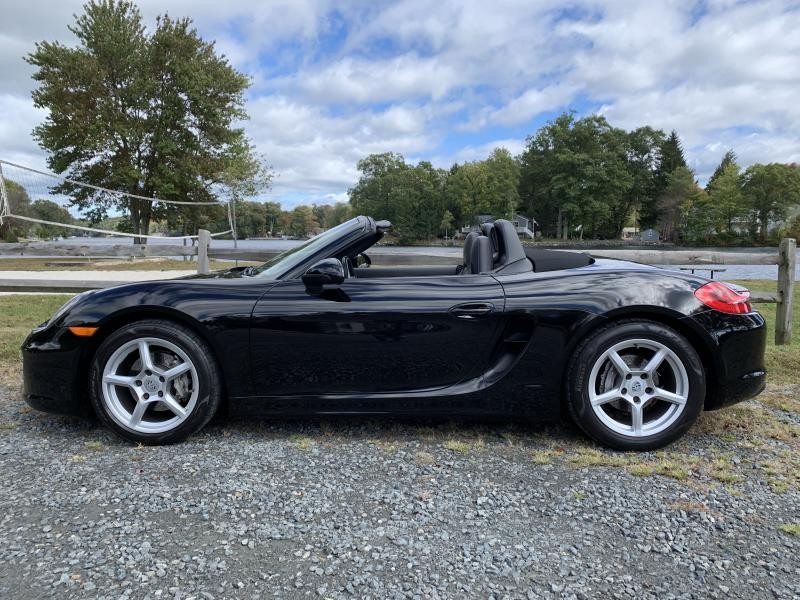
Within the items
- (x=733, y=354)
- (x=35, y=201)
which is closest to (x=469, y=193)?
(x=35, y=201)

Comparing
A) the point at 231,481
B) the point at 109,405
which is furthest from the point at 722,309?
the point at 109,405

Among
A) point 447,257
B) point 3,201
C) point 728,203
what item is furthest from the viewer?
point 728,203

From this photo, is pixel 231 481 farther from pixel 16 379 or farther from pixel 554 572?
pixel 16 379

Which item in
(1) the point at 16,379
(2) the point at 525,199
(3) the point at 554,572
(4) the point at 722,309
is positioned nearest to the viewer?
(3) the point at 554,572

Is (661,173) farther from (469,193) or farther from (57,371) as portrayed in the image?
(57,371)

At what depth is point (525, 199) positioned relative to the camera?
3201 inches

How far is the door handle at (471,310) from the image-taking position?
269 cm

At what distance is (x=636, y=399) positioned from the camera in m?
2.72

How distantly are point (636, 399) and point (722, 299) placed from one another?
702mm

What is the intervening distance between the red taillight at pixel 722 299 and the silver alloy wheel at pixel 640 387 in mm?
344

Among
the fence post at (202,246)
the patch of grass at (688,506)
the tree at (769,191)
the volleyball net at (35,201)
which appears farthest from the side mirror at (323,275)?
the tree at (769,191)

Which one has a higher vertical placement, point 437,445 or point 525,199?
point 525,199

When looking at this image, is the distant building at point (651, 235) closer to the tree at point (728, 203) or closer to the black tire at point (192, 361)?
the tree at point (728, 203)

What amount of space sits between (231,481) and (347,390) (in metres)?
0.71
